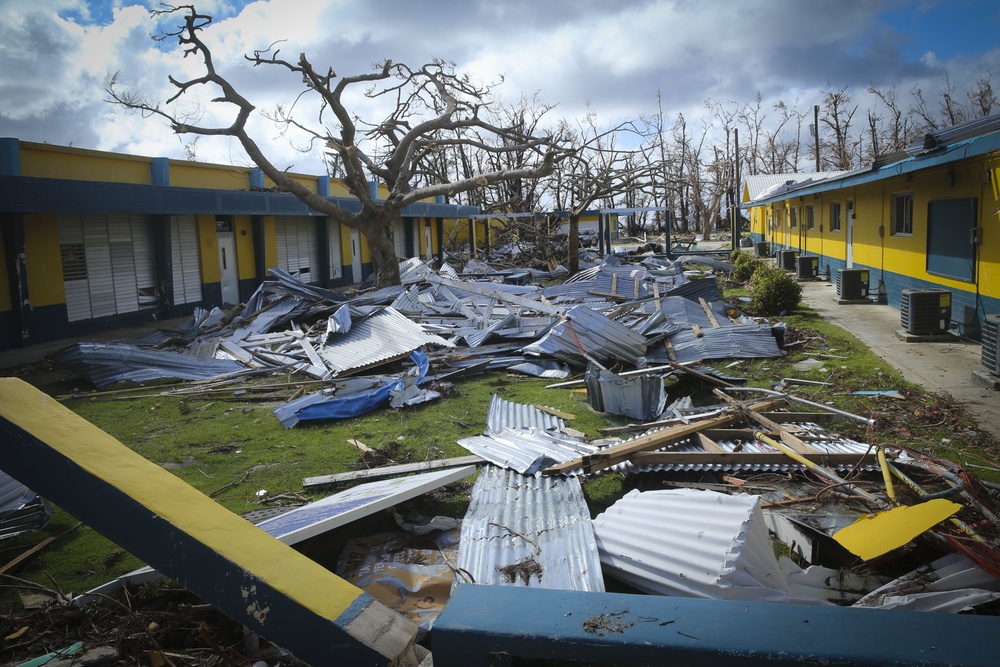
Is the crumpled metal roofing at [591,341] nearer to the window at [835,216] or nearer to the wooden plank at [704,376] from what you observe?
the wooden plank at [704,376]

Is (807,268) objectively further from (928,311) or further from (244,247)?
(244,247)

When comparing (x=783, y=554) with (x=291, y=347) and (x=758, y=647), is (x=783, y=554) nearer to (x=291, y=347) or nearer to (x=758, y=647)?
(x=758, y=647)

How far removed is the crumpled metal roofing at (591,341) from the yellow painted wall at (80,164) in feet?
40.7

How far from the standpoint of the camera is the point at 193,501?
320cm

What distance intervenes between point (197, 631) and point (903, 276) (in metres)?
15.9

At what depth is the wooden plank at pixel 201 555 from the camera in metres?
2.85

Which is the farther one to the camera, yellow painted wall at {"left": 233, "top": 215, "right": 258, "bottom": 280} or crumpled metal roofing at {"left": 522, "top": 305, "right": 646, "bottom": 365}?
yellow painted wall at {"left": 233, "top": 215, "right": 258, "bottom": 280}

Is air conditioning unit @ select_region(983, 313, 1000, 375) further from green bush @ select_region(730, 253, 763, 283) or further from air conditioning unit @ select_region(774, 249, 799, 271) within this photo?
air conditioning unit @ select_region(774, 249, 799, 271)

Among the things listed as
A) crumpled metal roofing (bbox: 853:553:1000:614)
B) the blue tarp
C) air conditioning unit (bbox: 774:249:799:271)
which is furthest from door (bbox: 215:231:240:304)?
crumpled metal roofing (bbox: 853:553:1000:614)

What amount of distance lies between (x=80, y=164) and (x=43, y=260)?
9.48 ft

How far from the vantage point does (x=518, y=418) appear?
8.46 meters

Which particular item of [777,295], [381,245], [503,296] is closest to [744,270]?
[777,295]

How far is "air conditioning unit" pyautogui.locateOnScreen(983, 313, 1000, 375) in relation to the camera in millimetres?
8758

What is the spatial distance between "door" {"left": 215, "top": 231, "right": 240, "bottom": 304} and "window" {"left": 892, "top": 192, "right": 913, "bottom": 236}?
18417 mm
